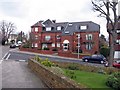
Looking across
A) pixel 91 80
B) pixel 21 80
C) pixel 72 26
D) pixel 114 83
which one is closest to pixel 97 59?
pixel 72 26

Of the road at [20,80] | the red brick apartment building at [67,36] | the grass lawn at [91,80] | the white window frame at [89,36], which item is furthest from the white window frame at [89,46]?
the road at [20,80]

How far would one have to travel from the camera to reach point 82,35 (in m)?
71.9

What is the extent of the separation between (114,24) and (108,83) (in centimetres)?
2001

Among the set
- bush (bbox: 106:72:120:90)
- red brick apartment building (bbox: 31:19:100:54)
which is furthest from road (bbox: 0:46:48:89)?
red brick apartment building (bbox: 31:19:100:54)

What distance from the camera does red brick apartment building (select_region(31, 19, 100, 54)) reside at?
229 feet

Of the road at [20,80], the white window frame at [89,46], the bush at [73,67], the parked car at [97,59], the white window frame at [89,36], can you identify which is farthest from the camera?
the white window frame at [89,36]

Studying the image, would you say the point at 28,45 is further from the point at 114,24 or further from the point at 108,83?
the point at 108,83

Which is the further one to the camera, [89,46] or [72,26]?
[72,26]

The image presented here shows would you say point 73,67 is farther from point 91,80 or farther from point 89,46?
point 89,46

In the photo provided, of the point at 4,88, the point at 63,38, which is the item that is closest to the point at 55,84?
the point at 4,88

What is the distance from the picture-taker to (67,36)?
73.7 metres

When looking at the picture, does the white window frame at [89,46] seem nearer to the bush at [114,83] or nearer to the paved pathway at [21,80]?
the paved pathway at [21,80]

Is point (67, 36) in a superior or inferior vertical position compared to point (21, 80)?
superior

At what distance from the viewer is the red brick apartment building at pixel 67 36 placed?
69.9m
